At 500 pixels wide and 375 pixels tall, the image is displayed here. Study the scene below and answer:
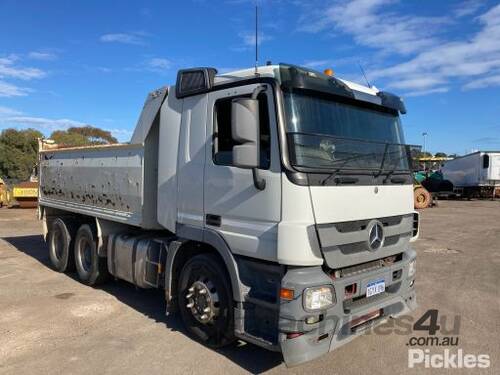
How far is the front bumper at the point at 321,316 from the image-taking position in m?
3.78

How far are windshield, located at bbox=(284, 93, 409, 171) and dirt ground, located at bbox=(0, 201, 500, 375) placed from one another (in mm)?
1995

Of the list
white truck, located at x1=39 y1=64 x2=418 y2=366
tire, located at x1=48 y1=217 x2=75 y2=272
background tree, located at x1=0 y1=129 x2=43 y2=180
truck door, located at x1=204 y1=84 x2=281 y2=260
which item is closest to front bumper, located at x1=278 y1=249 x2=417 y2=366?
white truck, located at x1=39 y1=64 x2=418 y2=366

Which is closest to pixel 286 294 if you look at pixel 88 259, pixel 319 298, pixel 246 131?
pixel 319 298

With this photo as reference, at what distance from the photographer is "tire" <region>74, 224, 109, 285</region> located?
7.24 metres

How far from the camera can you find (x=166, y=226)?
215 inches

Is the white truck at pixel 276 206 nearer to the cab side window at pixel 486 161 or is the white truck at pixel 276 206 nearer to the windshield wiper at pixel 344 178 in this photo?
the windshield wiper at pixel 344 178

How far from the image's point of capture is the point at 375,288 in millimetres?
4457

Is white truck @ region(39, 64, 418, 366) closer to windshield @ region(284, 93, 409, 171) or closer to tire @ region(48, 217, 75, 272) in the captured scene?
windshield @ region(284, 93, 409, 171)

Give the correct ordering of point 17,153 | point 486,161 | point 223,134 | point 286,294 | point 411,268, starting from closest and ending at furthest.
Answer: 1. point 286,294
2. point 223,134
3. point 411,268
4. point 486,161
5. point 17,153

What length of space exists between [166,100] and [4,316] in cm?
360

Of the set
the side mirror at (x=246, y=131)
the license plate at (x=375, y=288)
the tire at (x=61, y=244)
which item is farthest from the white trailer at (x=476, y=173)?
the side mirror at (x=246, y=131)

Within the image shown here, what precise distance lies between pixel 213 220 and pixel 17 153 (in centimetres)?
5202

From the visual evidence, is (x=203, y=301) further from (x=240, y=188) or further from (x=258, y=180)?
(x=258, y=180)

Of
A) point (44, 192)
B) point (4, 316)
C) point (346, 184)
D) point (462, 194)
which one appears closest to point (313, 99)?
point (346, 184)
